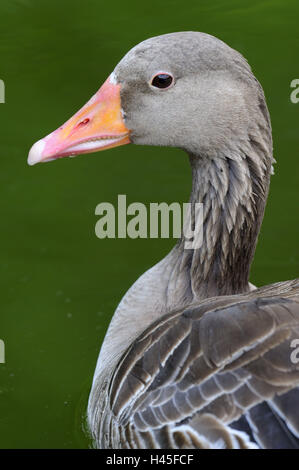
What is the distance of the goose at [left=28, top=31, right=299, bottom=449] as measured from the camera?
354 cm

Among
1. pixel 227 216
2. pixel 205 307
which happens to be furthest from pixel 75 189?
pixel 205 307

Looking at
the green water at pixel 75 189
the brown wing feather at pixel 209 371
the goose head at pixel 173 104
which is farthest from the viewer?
the green water at pixel 75 189

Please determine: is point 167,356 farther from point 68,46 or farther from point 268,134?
point 68,46

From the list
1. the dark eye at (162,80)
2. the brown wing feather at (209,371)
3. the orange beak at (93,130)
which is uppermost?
the dark eye at (162,80)

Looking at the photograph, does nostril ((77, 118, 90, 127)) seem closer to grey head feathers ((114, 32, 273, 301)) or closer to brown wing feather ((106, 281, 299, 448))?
grey head feathers ((114, 32, 273, 301))

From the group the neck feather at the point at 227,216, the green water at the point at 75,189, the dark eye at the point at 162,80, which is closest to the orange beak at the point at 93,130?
the dark eye at the point at 162,80

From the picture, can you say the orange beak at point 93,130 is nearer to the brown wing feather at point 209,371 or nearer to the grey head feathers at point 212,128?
the grey head feathers at point 212,128

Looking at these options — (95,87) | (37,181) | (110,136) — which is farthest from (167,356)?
(95,87)

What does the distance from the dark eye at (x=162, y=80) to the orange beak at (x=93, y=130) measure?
19 centimetres

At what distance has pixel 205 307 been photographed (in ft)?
12.7

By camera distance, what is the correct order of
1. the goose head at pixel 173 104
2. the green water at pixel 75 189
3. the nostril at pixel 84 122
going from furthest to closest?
the green water at pixel 75 189 < the nostril at pixel 84 122 < the goose head at pixel 173 104

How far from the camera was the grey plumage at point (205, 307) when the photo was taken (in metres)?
3.53

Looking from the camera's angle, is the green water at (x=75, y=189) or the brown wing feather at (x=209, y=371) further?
the green water at (x=75, y=189)

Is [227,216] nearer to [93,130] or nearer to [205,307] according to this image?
[205,307]
